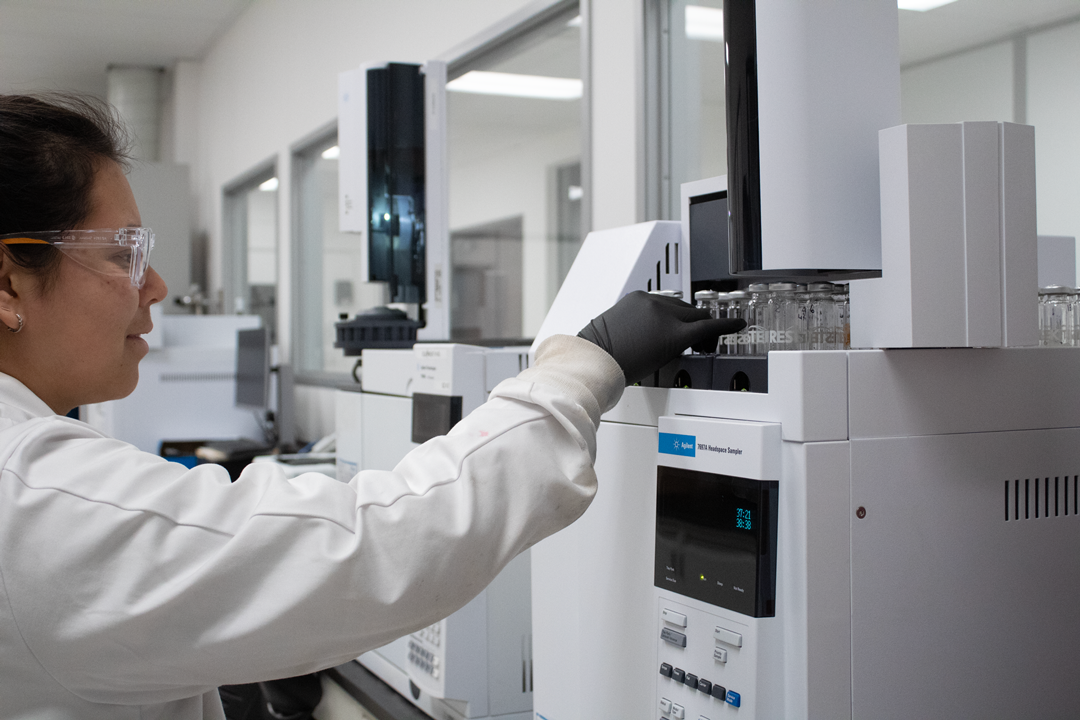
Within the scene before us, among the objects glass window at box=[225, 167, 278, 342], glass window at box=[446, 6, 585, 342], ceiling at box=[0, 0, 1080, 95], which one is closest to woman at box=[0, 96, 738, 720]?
ceiling at box=[0, 0, 1080, 95]

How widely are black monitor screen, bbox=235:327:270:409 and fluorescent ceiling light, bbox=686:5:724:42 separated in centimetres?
216

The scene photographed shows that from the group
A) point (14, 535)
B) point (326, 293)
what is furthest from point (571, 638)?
point (326, 293)

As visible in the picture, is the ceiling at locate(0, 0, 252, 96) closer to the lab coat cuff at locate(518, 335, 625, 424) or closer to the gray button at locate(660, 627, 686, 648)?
the lab coat cuff at locate(518, 335, 625, 424)

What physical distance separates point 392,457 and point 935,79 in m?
1.11

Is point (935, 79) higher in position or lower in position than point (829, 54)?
higher

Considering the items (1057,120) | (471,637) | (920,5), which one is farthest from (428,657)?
(920,5)

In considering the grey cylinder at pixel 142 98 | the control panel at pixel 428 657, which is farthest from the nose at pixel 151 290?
the grey cylinder at pixel 142 98

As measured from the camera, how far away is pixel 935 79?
58.1 inches

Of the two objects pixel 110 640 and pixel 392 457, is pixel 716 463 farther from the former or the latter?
pixel 392 457

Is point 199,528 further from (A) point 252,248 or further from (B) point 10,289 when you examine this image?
(A) point 252,248

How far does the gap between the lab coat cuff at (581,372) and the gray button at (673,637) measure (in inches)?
8.5

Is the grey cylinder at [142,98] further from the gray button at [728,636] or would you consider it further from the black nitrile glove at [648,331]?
the gray button at [728,636]

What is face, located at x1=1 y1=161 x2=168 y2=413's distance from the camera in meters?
0.79

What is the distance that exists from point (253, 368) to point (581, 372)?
10.1 feet
